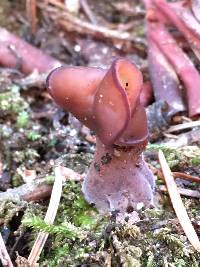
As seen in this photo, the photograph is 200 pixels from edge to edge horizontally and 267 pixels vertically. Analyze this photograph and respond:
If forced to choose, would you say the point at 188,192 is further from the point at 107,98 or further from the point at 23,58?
the point at 23,58

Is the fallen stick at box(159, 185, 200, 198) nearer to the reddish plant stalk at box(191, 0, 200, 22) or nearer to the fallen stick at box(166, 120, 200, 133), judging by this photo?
the fallen stick at box(166, 120, 200, 133)

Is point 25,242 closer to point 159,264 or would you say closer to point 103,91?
point 159,264

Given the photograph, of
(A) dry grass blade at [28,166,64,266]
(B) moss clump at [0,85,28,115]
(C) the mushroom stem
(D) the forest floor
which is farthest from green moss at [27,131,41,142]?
(C) the mushroom stem

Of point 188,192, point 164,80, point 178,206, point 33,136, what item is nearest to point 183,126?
point 164,80

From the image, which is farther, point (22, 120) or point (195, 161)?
point (22, 120)

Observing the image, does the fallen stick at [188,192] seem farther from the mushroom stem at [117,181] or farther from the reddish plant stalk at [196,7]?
the reddish plant stalk at [196,7]

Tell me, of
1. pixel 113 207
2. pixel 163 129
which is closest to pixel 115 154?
pixel 113 207

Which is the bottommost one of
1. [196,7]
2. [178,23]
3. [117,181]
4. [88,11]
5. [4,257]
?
[4,257]

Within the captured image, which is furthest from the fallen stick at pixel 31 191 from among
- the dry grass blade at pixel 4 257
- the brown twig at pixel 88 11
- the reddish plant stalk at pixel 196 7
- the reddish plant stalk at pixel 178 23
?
the brown twig at pixel 88 11
